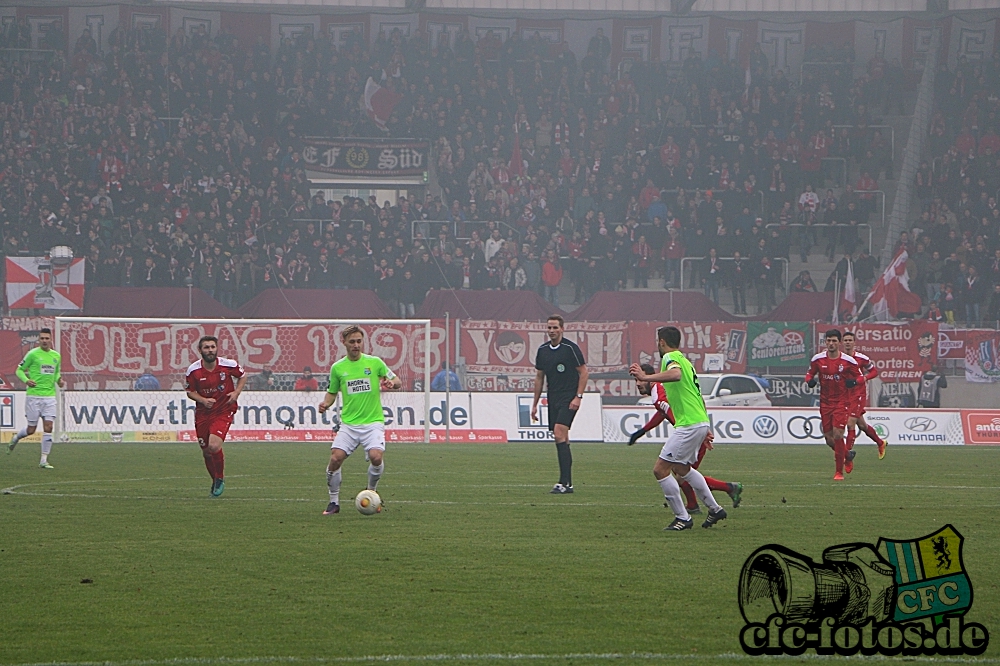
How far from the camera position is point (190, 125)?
4009 cm

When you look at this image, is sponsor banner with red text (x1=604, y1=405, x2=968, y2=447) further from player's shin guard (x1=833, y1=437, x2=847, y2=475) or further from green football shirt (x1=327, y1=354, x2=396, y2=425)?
green football shirt (x1=327, y1=354, x2=396, y2=425)

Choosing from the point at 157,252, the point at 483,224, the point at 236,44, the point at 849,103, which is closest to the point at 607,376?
the point at 483,224

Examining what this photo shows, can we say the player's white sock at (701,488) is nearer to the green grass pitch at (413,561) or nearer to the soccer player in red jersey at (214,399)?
the green grass pitch at (413,561)

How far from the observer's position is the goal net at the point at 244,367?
2678 cm

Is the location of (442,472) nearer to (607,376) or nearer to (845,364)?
(845,364)

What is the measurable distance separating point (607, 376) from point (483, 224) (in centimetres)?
868

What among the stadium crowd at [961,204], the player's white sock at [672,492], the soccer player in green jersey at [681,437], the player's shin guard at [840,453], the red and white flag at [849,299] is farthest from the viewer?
the stadium crowd at [961,204]

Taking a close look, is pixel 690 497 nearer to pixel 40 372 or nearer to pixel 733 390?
pixel 40 372

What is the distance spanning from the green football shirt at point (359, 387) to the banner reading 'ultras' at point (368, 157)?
28.6 m

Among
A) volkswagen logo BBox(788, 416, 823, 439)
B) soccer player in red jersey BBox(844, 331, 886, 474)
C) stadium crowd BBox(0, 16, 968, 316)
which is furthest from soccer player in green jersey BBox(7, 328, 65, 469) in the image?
volkswagen logo BBox(788, 416, 823, 439)

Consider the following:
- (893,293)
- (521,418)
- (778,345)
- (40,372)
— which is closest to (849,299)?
(893,293)

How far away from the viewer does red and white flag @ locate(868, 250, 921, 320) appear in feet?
114

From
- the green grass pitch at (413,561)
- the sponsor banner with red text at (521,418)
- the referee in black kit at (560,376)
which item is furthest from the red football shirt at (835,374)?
the sponsor banner with red text at (521,418)

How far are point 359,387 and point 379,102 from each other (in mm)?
30936
